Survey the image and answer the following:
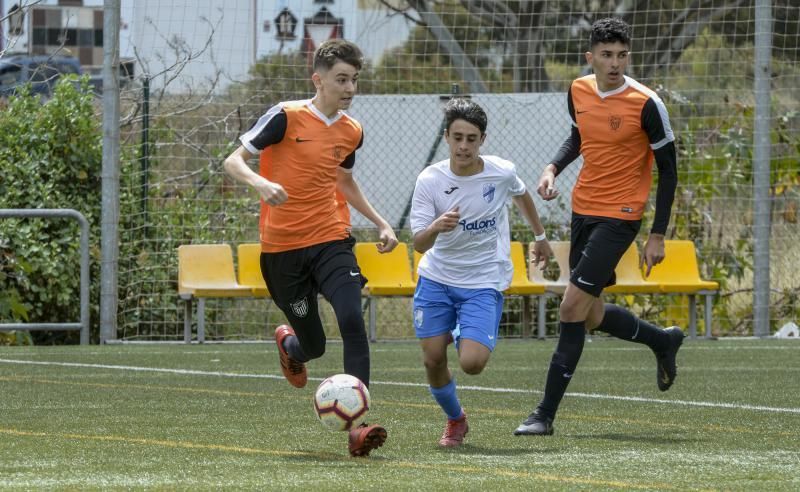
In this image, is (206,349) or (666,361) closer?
(666,361)

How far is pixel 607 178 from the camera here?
686 centimetres

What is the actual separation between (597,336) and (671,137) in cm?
772

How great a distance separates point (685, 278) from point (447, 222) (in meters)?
8.43

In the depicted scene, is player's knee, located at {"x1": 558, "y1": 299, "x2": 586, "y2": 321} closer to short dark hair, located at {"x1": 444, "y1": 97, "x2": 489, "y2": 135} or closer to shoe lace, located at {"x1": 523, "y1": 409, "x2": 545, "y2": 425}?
shoe lace, located at {"x1": 523, "y1": 409, "x2": 545, "y2": 425}

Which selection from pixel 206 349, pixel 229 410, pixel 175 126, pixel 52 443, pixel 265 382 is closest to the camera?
pixel 52 443

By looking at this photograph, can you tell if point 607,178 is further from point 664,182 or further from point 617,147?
point 664,182

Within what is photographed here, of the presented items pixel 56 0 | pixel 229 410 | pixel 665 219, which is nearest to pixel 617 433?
pixel 665 219

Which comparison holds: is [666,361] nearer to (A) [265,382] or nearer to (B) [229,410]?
(B) [229,410]

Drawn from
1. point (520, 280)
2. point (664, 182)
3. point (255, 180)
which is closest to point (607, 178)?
point (664, 182)

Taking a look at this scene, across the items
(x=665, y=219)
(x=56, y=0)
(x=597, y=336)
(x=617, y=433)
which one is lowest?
(x=597, y=336)

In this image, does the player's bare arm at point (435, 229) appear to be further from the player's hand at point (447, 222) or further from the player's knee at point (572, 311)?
the player's knee at point (572, 311)

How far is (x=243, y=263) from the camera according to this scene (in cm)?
1352

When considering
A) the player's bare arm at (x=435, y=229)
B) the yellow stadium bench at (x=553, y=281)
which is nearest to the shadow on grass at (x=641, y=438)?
the player's bare arm at (x=435, y=229)

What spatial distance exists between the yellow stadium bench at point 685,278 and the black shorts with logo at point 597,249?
7.02 m
